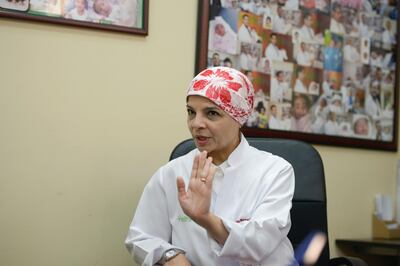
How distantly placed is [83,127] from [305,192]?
0.85 metres

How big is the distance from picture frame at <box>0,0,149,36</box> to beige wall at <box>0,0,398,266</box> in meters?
0.04

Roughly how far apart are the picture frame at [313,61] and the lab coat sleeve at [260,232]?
0.78m

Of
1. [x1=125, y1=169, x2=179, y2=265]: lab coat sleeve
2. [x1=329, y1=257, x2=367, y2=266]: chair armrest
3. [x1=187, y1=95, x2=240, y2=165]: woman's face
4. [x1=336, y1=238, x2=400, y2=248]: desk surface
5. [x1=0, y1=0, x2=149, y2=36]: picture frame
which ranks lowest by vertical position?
[x1=336, y1=238, x2=400, y2=248]: desk surface

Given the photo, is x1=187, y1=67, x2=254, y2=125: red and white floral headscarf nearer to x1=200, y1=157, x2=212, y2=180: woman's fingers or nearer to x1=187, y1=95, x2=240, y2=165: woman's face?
x1=187, y1=95, x2=240, y2=165: woman's face

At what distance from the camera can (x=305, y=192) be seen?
2029mm

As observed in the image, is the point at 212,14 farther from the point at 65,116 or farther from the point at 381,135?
the point at 381,135

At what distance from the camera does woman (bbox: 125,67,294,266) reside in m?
1.60

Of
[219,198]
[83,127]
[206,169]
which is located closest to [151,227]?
[219,198]

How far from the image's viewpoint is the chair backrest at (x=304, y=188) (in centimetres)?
201

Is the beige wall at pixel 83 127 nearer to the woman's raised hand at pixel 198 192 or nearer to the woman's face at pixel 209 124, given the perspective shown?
the woman's face at pixel 209 124

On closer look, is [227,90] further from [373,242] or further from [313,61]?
[373,242]

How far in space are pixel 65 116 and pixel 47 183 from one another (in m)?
0.25

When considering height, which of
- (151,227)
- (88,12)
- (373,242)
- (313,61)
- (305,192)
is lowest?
(373,242)

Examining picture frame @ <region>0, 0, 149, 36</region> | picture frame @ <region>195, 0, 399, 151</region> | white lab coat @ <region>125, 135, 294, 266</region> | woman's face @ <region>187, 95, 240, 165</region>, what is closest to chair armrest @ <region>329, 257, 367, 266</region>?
white lab coat @ <region>125, 135, 294, 266</region>
